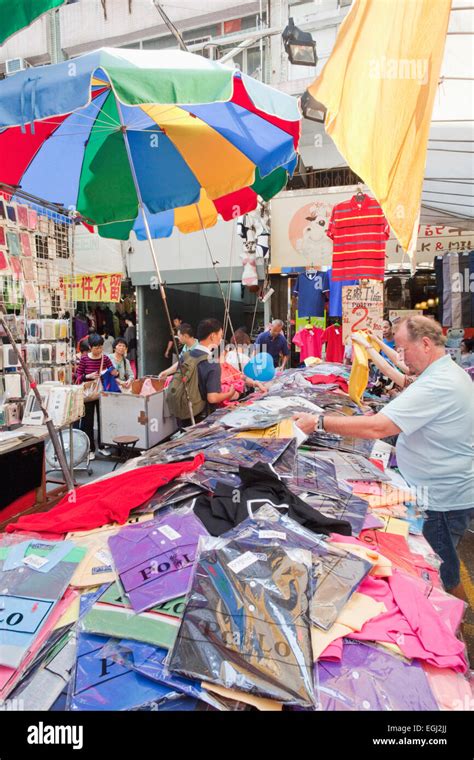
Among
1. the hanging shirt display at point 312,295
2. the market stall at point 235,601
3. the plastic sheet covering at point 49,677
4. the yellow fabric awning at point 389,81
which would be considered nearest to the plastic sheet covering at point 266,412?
the market stall at point 235,601

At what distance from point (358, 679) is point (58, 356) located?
4559 mm

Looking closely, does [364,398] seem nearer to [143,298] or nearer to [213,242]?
[213,242]

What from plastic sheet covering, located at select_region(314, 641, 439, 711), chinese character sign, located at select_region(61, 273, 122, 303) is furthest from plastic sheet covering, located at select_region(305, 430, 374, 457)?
chinese character sign, located at select_region(61, 273, 122, 303)

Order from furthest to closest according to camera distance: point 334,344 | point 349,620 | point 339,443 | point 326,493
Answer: point 334,344, point 339,443, point 326,493, point 349,620

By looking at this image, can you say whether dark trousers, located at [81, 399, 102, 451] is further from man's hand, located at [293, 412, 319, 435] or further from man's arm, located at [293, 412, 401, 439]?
man's arm, located at [293, 412, 401, 439]

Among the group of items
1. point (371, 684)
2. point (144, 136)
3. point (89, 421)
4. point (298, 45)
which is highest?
point (298, 45)

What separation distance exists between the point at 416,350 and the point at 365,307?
3.62 metres

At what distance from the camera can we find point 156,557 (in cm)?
173

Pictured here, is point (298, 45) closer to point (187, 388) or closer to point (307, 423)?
point (187, 388)

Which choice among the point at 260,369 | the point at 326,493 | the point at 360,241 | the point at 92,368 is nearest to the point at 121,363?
the point at 92,368

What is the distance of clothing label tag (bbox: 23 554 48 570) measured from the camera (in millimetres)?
1818

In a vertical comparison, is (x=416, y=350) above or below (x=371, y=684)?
above

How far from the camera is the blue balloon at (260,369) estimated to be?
644 cm

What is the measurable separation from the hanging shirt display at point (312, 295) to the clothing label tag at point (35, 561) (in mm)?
7857
